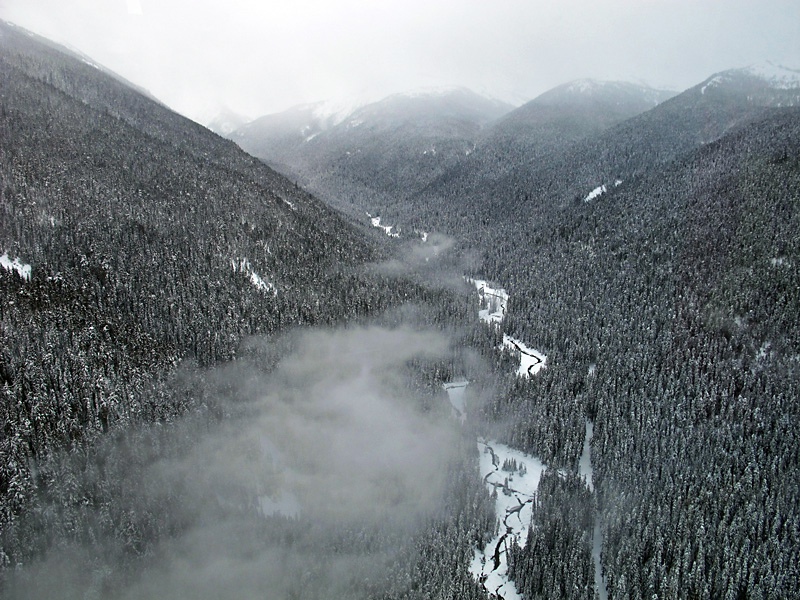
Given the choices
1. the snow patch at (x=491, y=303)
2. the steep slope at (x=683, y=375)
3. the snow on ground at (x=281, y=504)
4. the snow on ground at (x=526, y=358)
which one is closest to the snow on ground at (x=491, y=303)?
the snow patch at (x=491, y=303)

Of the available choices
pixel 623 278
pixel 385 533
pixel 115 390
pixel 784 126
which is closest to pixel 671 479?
pixel 385 533

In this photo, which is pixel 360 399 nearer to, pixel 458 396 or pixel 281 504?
pixel 458 396

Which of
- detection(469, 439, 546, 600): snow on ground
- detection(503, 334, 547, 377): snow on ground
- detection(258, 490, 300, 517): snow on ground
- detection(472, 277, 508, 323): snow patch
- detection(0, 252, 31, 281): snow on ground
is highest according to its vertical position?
detection(0, 252, 31, 281): snow on ground

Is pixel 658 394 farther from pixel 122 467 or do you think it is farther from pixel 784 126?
pixel 784 126

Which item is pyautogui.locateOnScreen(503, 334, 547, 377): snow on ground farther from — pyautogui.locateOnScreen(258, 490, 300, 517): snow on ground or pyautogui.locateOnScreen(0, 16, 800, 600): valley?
pyautogui.locateOnScreen(258, 490, 300, 517): snow on ground

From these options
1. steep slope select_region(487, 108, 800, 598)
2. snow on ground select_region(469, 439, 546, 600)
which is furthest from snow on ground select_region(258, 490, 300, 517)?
steep slope select_region(487, 108, 800, 598)
